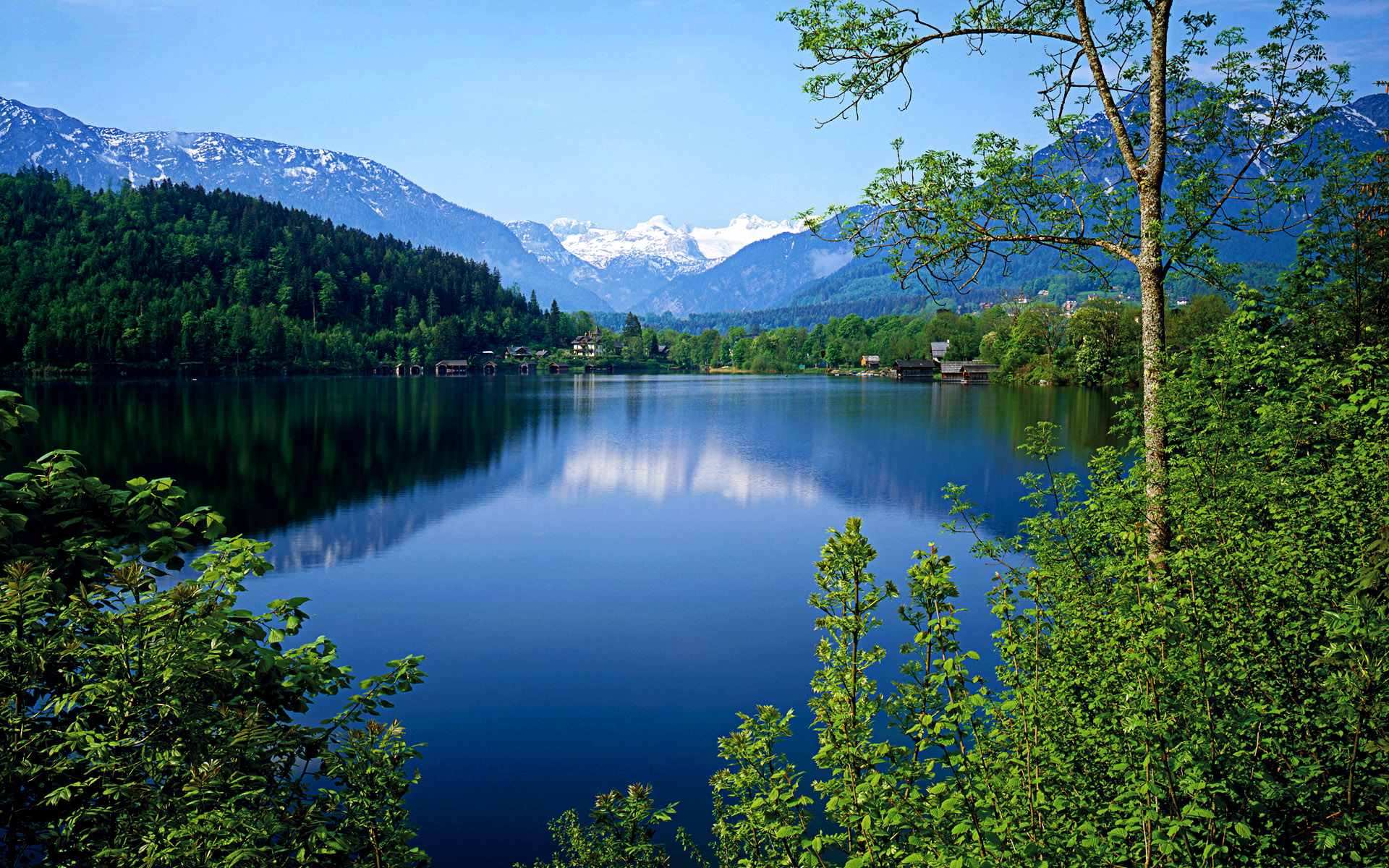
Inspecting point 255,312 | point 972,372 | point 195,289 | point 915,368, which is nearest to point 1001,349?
point 972,372

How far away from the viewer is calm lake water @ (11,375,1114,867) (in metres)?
10.4

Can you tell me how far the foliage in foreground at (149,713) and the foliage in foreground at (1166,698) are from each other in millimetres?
2273

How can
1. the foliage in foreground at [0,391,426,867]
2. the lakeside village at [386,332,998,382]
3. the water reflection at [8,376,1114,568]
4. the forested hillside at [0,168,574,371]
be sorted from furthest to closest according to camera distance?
the lakeside village at [386,332,998,382]
the forested hillside at [0,168,574,371]
the water reflection at [8,376,1114,568]
the foliage in foreground at [0,391,426,867]

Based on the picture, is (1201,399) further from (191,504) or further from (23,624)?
(191,504)

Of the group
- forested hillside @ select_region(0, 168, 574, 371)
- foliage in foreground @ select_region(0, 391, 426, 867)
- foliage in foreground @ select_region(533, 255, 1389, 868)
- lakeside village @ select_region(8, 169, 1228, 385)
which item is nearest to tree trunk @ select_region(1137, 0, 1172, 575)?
foliage in foreground @ select_region(533, 255, 1389, 868)

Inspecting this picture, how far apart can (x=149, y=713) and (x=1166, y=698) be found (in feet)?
16.6

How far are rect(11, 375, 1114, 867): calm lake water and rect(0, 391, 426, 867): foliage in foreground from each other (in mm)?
4554

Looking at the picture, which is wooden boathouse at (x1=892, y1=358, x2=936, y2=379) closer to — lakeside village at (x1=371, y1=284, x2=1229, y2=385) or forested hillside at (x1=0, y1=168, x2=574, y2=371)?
lakeside village at (x1=371, y1=284, x2=1229, y2=385)

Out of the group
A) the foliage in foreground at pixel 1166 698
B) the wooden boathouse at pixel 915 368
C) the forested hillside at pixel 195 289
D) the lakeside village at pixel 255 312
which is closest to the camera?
the foliage in foreground at pixel 1166 698

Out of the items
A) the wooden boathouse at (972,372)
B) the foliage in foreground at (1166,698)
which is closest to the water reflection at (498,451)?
the foliage in foreground at (1166,698)

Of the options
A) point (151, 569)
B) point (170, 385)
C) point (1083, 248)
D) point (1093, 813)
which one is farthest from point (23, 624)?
point (170, 385)

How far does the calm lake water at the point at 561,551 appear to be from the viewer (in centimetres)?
1036

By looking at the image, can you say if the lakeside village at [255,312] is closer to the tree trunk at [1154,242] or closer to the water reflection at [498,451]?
the water reflection at [498,451]

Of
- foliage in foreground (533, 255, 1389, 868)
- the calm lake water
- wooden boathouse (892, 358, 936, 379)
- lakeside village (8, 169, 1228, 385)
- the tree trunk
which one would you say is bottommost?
the calm lake water
